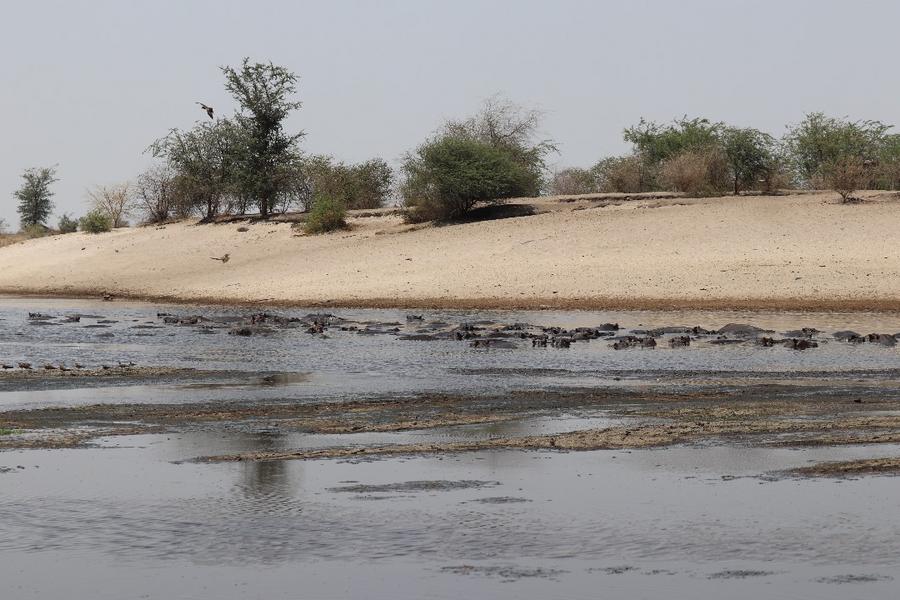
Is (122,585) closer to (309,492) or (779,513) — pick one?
(309,492)

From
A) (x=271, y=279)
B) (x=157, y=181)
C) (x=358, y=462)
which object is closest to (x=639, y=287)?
(x=271, y=279)

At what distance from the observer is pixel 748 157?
51.0m

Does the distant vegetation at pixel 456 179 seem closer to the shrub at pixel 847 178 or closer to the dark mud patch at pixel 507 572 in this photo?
the shrub at pixel 847 178

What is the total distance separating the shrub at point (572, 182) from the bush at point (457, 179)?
21.7 meters

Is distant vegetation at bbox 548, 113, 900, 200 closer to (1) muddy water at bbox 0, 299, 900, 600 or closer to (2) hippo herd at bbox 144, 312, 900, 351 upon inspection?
(2) hippo herd at bbox 144, 312, 900, 351

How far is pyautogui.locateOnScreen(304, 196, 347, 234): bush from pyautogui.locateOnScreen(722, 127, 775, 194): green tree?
15.8 metres

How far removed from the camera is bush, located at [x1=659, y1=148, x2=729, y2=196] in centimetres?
5122

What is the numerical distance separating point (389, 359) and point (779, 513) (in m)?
13.6

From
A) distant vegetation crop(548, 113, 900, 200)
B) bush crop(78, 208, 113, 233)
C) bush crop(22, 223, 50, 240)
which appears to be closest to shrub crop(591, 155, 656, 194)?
distant vegetation crop(548, 113, 900, 200)

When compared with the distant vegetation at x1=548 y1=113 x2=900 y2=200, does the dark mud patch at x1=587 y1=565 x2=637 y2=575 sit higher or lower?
lower

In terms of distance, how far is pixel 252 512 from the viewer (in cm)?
916

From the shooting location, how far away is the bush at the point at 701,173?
51219mm

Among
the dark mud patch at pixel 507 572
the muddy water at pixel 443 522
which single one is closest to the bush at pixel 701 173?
the muddy water at pixel 443 522

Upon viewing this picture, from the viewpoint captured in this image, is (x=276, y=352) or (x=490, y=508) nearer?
(x=490, y=508)
